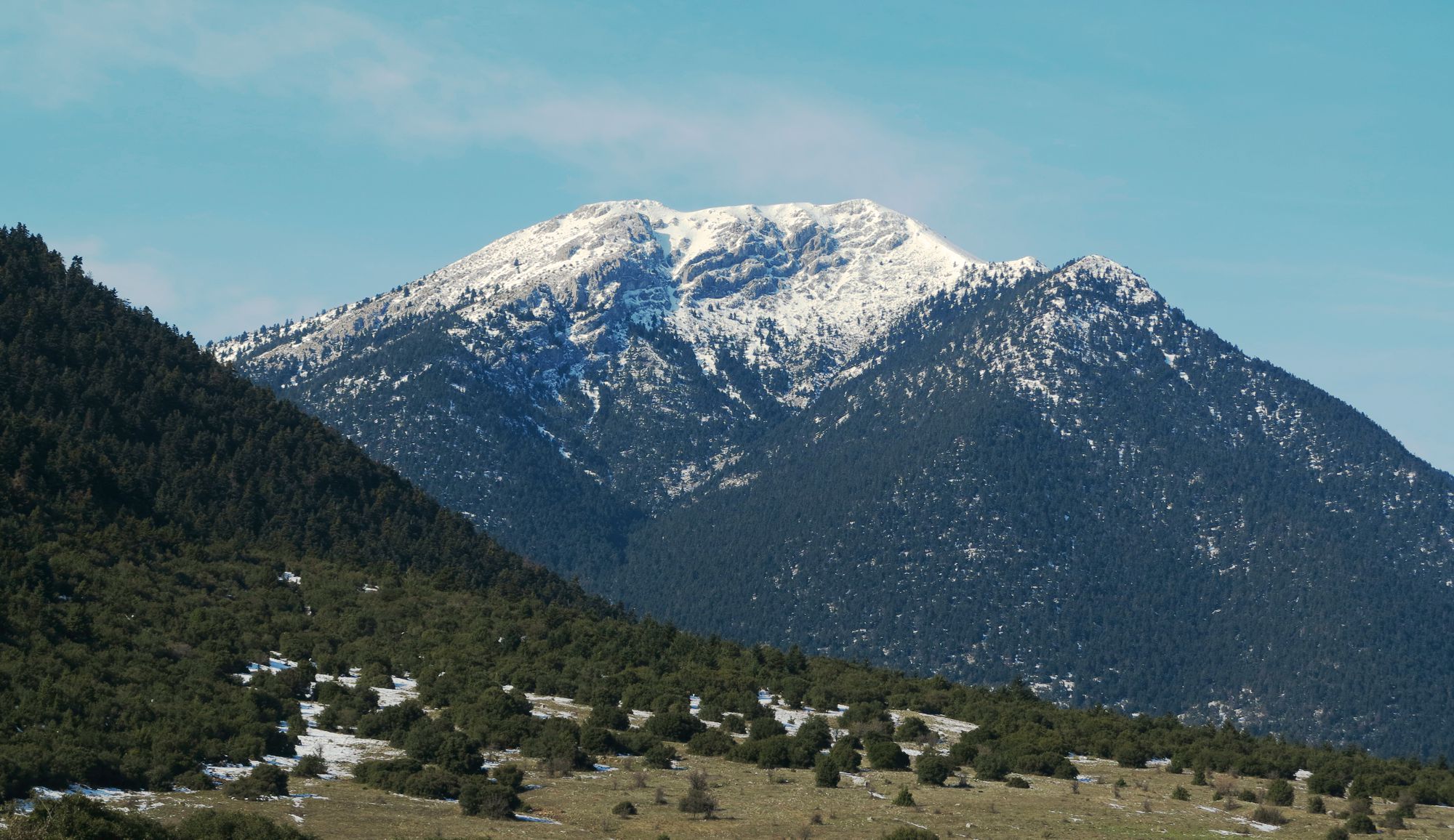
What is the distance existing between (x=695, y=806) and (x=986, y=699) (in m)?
47.2

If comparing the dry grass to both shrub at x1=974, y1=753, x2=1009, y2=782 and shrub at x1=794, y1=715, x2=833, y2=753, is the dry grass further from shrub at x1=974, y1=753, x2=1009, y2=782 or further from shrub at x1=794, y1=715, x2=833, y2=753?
shrub at x1=794, y1=715, x2=833, y2=753

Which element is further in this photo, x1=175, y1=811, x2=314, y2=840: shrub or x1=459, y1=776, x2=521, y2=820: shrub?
x1=459, y1=776, x2=521, y2=820: shrub

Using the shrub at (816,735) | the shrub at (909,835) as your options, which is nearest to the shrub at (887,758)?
the shrub at (816,735)

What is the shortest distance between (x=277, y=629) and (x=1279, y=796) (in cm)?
5820

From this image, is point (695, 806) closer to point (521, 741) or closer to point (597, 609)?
point (521, 741)

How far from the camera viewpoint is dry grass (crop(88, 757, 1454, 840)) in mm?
52094

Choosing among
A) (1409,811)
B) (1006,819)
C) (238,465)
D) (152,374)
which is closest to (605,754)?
(1006,819)

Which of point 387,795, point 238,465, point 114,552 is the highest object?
point 238,465

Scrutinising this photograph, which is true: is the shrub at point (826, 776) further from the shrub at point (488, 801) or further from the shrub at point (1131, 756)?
the shrub at point (1131, 756)

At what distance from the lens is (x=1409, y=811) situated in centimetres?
6750

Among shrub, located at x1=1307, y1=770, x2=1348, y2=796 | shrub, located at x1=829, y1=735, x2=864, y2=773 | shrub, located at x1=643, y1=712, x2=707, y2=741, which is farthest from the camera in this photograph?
shrub, located at x1=643, y1=712, x2=707, y2=741

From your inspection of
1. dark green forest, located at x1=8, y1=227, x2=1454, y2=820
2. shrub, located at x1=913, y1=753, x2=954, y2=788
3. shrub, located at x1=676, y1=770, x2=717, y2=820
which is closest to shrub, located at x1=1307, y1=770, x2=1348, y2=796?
dark green forest, located at x1=8, y1=227, x2=1454, y2=820

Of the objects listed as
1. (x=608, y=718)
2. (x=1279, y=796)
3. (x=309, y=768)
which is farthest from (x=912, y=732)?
(x=309, y=768)

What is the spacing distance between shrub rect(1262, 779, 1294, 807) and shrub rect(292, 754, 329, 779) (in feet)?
134
